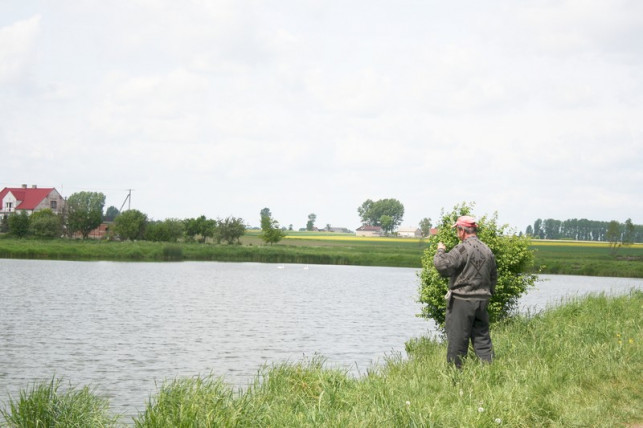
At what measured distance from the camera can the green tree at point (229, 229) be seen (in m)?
112

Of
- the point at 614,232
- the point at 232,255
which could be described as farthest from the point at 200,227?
the point at 614,232

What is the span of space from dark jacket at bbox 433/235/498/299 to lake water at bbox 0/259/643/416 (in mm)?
3749

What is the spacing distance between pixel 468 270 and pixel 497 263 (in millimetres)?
7730

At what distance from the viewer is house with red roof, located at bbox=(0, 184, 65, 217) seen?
133m

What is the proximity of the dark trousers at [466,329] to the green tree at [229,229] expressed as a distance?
102 metres

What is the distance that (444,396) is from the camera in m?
9.25

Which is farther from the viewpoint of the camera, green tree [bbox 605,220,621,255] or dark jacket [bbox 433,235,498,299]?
green tree [bbox 605,220,621,255]

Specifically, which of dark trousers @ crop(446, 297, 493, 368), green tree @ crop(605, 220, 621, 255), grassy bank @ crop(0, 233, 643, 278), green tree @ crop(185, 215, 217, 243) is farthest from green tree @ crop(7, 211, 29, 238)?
dark trousers @ crop(446, 297, 493, 368)

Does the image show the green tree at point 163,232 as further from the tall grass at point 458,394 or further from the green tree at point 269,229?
the tall grass at point 458,394

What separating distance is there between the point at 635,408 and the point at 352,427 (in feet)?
13.0

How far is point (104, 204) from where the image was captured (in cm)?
19975

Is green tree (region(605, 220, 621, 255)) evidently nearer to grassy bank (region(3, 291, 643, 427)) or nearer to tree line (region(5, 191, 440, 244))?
tree line (region(5, 191, 440, 244))

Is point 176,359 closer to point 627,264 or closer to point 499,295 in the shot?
point 499,295

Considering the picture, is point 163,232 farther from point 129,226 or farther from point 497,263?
point 497,263
